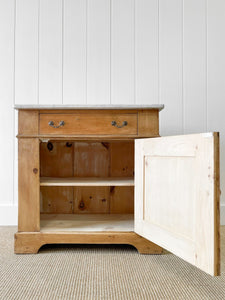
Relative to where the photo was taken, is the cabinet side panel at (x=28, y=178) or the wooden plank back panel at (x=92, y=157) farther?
the wooden plank back panel at (x=92, y=157)

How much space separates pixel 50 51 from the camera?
197 centimetres

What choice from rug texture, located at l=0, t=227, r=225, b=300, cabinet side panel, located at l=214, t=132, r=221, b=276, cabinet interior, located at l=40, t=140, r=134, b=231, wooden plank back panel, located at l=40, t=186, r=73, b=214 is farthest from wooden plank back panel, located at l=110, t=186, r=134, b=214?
cabinet side panel, located at l=214, t=132, r=221, b=276

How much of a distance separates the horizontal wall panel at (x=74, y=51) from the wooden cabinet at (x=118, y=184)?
372 millimetres

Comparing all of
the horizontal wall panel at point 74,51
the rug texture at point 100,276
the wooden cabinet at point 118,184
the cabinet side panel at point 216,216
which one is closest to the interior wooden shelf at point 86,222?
the wooden cabinet at point 118,184

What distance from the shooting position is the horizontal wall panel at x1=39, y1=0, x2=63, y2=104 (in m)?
1.97

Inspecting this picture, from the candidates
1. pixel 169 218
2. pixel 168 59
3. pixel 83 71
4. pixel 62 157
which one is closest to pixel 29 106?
pixel 62 157

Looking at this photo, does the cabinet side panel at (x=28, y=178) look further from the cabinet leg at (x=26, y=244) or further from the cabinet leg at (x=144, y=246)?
the cabinet leg at (x=144, y=246)

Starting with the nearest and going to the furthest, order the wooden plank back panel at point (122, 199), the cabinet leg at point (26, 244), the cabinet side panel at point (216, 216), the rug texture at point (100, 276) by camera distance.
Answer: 1. the cabinet side panel at point (216, 216)
2. the rug texture at point (100, 276)
3. the cabinet leg at point (26, 244)
4. the wooden plank back panel at point (122, 199)

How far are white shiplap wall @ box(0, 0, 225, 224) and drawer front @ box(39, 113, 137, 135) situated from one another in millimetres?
565

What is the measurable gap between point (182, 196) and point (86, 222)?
2.42ft

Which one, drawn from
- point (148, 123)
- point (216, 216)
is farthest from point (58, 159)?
point (216, 216)

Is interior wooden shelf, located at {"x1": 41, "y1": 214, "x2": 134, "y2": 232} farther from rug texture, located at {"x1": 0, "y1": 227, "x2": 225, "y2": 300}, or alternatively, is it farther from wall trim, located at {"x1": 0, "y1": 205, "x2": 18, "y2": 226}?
wall trim, located at {"x1": 0, "y1": 205, "x2": 18, "y2": 226}

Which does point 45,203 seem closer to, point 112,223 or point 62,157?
point 62,157

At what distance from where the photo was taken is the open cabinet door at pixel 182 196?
905 millimetres
